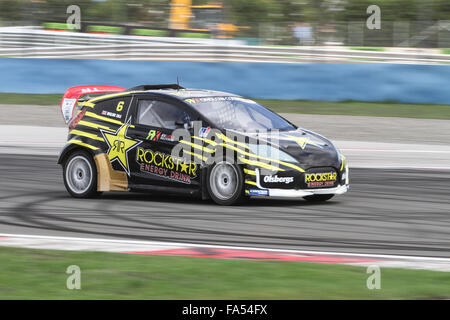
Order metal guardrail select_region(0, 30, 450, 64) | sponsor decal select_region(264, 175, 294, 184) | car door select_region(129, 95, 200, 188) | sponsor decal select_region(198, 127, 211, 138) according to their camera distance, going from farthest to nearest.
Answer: metal guardrail select_region(0, 30, 450, 64) < car door select_region(129, 95, 200, 188) < sponsor decal select_region(198, 127, 211, 138) < sponsor decal select_region(264, 175, 294, 184)

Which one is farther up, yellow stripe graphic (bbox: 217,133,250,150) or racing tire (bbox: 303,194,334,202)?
yellow stripe graphic (bbox: 217,133,250,150)

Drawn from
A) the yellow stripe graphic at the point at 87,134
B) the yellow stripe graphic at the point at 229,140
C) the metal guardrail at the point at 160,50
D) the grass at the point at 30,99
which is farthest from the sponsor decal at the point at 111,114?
the metal guardrail at the point at 160,50

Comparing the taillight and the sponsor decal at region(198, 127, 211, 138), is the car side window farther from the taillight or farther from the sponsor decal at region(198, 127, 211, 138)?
the taillight

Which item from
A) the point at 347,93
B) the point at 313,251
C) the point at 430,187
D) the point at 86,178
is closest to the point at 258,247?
the point at 313,251

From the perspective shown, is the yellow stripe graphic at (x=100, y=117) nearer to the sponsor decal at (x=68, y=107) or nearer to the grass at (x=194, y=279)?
the sponsor decal at (x=68, y=107)

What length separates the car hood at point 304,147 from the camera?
11.0 m

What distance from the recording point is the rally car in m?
10.9

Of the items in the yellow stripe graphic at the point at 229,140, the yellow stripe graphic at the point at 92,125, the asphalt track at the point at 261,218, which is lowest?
the asphalt track at the point at 261,218

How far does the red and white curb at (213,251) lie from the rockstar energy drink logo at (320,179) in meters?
2.63

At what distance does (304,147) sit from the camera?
1116 centimetres

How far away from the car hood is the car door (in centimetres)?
89

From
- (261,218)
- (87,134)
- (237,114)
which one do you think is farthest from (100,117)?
(261,218)

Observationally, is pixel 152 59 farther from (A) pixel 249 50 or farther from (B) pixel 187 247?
(B) pixel 187 247

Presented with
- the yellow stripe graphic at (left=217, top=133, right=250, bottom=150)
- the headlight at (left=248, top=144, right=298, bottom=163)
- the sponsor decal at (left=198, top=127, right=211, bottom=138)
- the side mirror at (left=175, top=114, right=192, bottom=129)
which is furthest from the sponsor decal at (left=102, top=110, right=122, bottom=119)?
the headlight at (left=248, top=144, right=298, bottom=163)
